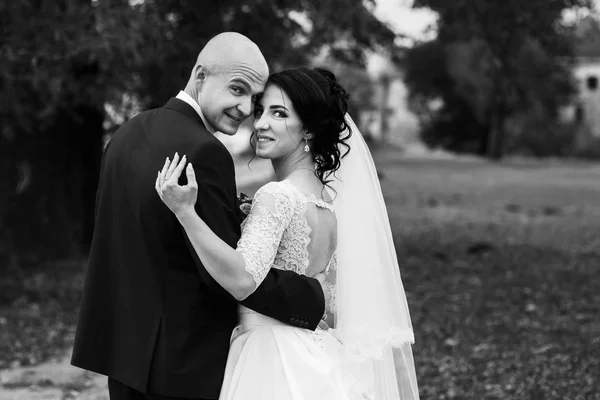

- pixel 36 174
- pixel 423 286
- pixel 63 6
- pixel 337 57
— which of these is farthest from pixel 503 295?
pixel 36 174

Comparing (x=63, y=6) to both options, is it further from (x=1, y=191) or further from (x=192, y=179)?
(x=192, y=179)

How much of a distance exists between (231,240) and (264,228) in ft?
0.48

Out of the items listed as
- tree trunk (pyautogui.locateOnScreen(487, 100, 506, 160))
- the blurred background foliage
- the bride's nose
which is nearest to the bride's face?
the bride's nose

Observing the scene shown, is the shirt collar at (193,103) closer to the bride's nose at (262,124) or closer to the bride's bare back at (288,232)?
the bride's nose at (262,124)

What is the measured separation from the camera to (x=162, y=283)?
337cm

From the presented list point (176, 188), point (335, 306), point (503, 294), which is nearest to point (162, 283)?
point (176, 188)

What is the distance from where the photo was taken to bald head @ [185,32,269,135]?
135 inches

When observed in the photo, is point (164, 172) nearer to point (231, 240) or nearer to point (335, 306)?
point (231, 240)

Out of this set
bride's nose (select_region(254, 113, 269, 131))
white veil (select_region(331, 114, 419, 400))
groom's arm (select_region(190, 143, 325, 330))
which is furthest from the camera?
white veil (select_region(331, 114, 419, 400))

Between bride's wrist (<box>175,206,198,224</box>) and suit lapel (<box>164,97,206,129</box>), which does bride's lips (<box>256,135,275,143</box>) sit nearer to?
suit lapel (<box>164,97,206,129</box>)

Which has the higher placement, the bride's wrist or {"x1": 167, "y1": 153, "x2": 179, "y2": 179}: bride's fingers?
{"x1": 167, "y1": 153, "x2": 179, "y2": 179}: bride's fingers

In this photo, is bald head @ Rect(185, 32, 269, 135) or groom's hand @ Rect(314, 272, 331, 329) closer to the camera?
bald head @ Rect(185, 32, 269, 135)

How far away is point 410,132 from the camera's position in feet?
310

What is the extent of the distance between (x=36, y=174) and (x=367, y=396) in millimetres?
10957
